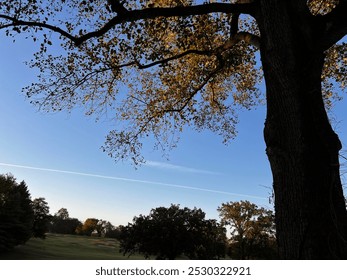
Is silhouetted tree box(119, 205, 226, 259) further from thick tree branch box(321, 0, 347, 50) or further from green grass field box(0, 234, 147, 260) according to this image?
green grass field box(0, 234, 147, 260)

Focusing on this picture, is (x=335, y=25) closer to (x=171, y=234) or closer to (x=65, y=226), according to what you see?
(x=171, y=234)

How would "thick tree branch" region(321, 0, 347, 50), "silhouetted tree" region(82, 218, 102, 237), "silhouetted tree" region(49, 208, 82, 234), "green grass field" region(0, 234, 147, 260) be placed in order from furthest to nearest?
"silhouetted tree" region(82, 218, 102, 237)
"silhouetted tree" region(49, 208, 82, 234)
"green grass field" region(0, 234, 147, 260)
"thick tree branch" region(321, 0, 347, 50)

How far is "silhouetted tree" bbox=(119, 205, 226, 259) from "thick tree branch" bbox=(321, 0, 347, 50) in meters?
16.8

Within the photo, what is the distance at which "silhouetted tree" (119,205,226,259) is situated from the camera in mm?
20969

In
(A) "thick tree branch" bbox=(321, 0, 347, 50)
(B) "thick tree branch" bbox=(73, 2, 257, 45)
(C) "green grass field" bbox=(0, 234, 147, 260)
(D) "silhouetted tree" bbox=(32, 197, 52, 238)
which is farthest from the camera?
(D) "silhouetted tree" bbox=(32, 197, 52, 238)

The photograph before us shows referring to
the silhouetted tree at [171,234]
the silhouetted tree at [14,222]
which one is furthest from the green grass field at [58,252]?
the silhouetted tree at [171,234]

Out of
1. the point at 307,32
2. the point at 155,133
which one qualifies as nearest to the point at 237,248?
the point at 155,133

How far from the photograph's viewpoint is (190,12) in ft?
23.5

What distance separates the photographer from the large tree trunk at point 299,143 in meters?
4.65

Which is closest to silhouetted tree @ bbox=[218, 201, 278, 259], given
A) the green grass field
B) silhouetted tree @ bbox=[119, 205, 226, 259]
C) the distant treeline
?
the distant treeline

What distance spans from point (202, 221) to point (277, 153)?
60.0ft

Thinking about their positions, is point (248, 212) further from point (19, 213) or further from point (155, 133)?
point (155, 133)

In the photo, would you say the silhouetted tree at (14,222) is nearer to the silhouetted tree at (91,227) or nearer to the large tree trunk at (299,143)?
the large tree trunk at (299,143)

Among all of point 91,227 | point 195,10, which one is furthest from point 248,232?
point 91,227
